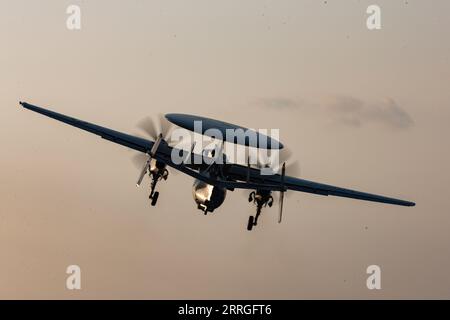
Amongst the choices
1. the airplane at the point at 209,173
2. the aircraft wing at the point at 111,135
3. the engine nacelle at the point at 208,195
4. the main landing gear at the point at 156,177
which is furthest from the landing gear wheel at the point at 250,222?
the aircraft wing at the point at 111,135

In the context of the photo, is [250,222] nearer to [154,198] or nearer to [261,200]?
[261,200]

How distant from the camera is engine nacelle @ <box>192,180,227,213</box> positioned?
76.4 metres

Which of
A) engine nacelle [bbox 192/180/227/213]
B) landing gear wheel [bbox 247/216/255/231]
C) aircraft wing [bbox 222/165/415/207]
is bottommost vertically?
landing gear wheel [bbox 247/216/255/231]

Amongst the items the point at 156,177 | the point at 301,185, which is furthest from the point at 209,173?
the point at 301,185

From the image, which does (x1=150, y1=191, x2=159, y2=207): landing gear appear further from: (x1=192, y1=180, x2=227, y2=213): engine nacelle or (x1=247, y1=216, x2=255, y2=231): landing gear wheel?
(x1=247, y1=216, x2=255, y2=231): landing gear wheel

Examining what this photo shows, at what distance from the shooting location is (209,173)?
7562cm

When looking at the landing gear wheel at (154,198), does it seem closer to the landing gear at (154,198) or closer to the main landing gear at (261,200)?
the landing gear at (154,198)

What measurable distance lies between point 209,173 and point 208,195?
215 centimetres

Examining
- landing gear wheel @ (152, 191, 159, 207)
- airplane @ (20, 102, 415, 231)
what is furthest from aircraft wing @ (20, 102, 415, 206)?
landing gear wheel @ (152, 191, 159, 207)

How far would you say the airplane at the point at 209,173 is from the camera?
7138 centimetres
